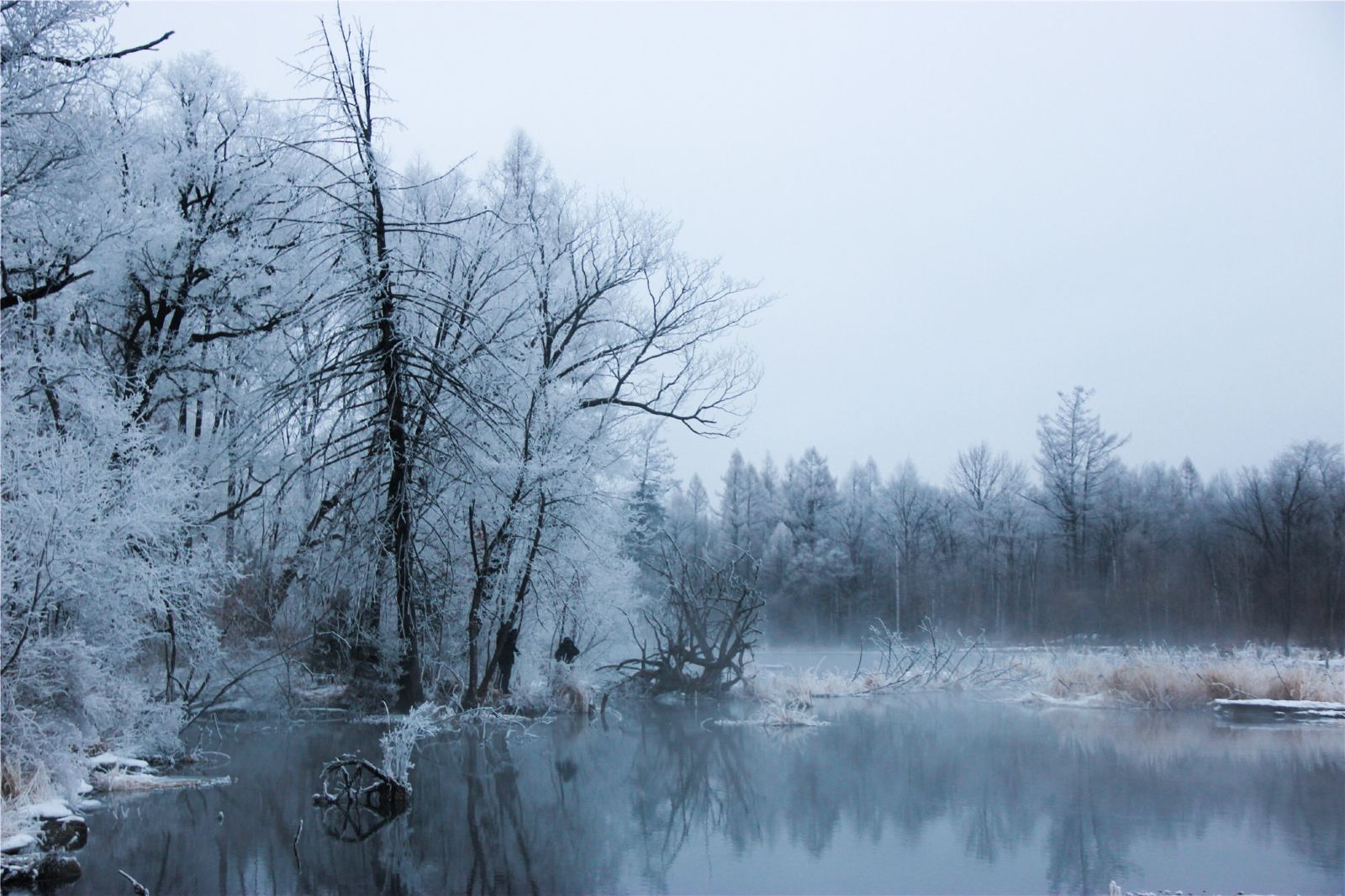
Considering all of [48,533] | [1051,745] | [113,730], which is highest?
[48,533]

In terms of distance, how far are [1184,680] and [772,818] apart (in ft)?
37.4

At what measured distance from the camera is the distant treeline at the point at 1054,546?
2811 centimetres

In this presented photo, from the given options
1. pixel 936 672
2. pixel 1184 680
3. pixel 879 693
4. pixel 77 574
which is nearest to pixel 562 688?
pixel 879 693

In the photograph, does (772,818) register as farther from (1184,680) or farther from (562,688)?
(1184,680)

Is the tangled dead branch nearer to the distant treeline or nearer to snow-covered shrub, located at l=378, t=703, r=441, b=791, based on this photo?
the distant treeline

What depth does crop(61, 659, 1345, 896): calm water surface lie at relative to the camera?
6449 millimetres

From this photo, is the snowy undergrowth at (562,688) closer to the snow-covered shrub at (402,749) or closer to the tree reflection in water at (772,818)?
the tree reflection in water at (772,818)

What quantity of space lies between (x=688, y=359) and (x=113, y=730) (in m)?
11.4

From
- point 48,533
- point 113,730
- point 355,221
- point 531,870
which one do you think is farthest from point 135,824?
point 355,221

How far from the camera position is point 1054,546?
3822 cm

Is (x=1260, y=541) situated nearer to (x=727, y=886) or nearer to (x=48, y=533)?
(x=727, y=886)

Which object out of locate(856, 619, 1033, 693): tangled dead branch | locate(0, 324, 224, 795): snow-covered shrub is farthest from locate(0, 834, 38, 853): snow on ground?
locate(856, 619, 1033, 693): tangled dead branch

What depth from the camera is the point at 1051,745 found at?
12445mm

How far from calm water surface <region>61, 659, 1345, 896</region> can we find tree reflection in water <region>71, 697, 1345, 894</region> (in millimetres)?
30
